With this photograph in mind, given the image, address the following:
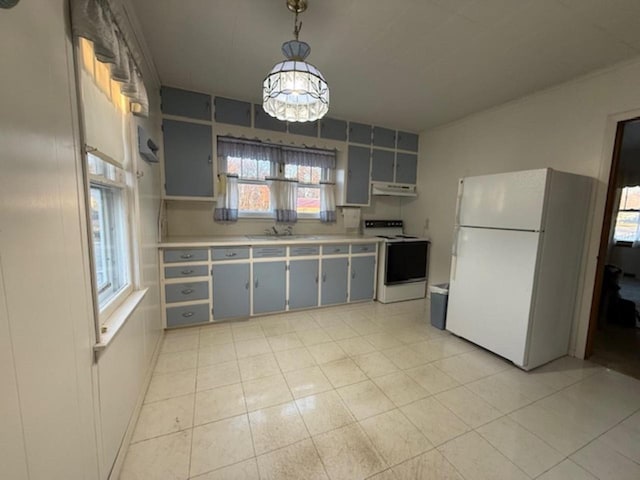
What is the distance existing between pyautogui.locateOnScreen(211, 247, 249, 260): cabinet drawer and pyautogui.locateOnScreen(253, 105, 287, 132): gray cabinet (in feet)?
4.94

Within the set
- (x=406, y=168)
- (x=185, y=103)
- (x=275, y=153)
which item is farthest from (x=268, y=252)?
(x=406, y=168)

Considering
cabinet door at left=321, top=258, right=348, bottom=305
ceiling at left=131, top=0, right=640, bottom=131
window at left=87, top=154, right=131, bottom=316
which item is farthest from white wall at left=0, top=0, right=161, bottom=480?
cabinet door at left=321, top=258, right=348, bottom=305

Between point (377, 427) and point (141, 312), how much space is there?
5.61 ft

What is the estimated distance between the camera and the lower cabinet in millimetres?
3084

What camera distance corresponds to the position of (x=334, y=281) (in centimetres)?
350

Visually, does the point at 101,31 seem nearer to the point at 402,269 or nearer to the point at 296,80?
the point at 296,80

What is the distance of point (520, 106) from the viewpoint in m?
2.88

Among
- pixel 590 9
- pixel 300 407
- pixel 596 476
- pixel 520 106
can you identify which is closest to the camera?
pixel 596 476

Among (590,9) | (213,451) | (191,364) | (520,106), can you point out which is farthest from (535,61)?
(191,364)

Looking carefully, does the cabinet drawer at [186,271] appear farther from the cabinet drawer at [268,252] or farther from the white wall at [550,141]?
the white wall at [550,141]

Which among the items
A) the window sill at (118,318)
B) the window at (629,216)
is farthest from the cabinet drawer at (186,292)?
the window at (629,216)

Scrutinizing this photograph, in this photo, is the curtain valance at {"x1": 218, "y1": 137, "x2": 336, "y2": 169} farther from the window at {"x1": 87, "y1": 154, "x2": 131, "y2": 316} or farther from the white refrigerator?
the white refrigerator

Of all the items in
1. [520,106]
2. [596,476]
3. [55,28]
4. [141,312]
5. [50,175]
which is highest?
[520,106]

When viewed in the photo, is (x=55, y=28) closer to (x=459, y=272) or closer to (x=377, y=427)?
(x=377, y=427)
